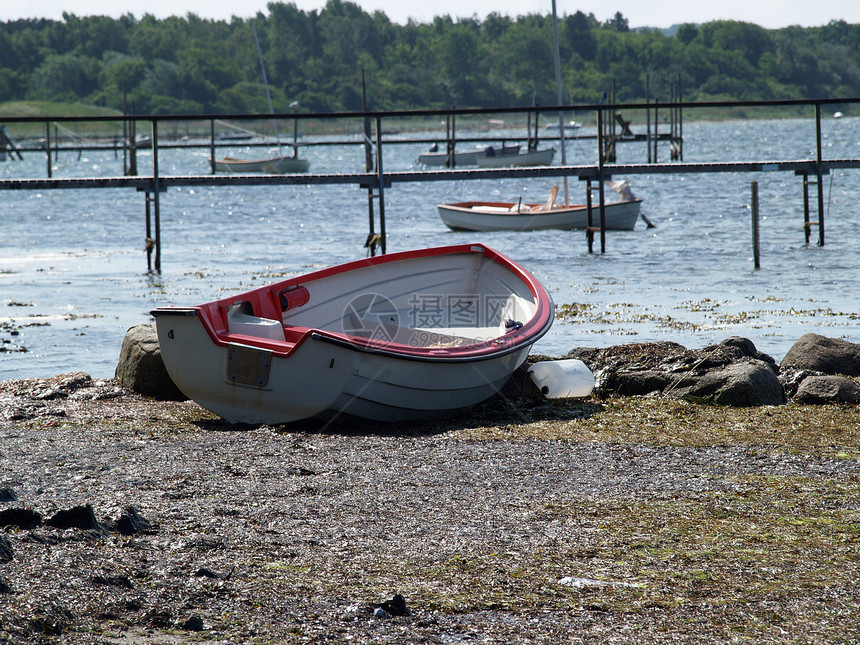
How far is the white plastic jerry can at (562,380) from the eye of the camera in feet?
28.1

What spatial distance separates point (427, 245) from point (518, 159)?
28.8 meters

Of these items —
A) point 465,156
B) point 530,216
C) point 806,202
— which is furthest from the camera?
point 465,156

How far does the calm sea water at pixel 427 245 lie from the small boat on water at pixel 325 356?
8.77ft

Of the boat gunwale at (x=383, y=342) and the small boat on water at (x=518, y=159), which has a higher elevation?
the small boat on water at (x=518, y=159)

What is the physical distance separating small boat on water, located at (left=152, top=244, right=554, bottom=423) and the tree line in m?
113

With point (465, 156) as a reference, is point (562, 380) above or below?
below

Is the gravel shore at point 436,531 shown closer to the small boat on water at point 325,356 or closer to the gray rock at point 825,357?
the small boat on water at point 325,356

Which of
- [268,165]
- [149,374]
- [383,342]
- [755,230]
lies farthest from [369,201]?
[268,165]

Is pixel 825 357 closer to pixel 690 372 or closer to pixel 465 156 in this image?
pixel 690 372

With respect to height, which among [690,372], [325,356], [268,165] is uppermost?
[268,165]

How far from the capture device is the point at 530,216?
2311cm

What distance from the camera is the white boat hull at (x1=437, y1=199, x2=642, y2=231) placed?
75.5 ft

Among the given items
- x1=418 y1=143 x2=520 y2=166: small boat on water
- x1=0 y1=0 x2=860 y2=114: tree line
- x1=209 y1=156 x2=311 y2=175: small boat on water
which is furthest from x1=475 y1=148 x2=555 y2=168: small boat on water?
Answer: x1=0 y1=0 x2=860 y2=114: tree line

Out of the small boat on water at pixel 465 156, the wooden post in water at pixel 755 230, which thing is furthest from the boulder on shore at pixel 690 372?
the small boat on water at pixel 465 156
